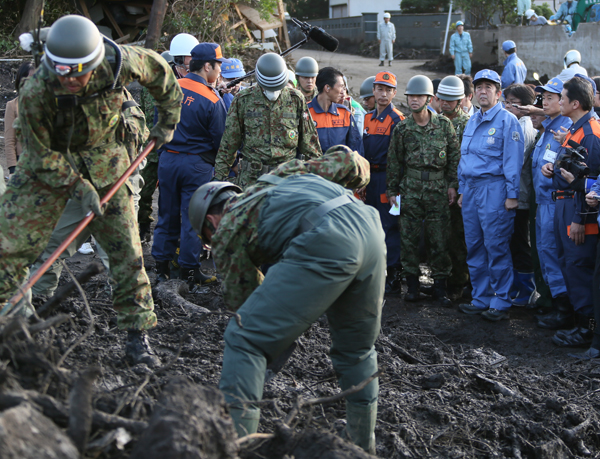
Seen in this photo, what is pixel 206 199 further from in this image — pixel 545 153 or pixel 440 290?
pixel 440 290

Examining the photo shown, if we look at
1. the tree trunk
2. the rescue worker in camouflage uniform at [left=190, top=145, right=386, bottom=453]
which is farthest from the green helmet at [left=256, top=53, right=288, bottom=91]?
the tree trunk

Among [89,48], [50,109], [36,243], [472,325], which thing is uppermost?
[89,48]

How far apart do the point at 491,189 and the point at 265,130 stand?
6.88ft

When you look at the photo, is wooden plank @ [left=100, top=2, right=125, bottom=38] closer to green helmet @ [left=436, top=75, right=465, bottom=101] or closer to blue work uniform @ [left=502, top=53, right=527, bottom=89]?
blue work uniform @ [left=502, top=53, right=527, bottom=89]

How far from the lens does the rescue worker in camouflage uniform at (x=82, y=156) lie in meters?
3.05

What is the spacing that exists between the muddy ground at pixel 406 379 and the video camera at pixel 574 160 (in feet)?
4.69

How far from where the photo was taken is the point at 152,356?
3623 millimetres

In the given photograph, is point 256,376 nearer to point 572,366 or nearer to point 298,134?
point 572,366

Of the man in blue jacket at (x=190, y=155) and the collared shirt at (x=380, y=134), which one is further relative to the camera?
the collared shirt at (x=380, y=134)

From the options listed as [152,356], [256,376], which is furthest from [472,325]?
[256,376]

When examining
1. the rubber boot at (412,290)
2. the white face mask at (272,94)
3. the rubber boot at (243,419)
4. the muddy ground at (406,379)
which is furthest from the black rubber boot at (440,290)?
the rubber boot at (243,419)

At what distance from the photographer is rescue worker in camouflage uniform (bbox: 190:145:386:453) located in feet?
7.80

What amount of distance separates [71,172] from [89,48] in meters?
0.69

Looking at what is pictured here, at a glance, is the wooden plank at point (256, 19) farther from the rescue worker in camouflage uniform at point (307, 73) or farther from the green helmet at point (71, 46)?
the green helmet at point (71, 46)
